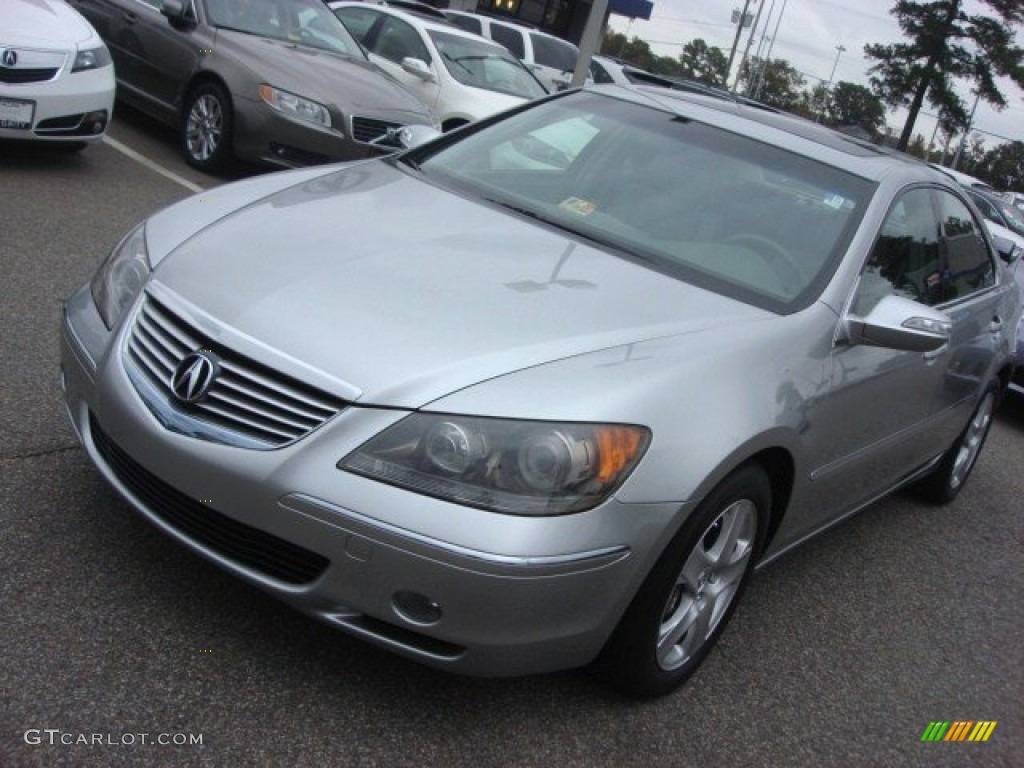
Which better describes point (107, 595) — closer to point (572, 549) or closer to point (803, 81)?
point (572, 549)

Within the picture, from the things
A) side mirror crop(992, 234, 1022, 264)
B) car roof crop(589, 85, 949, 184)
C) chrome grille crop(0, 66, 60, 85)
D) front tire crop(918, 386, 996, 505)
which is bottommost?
front tire crop(918, 386, 996, 505)

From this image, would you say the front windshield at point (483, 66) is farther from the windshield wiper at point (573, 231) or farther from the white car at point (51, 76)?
the windshield wiper at point (573, 231)

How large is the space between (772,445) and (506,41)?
16164 mm

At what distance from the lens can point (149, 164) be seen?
834cm

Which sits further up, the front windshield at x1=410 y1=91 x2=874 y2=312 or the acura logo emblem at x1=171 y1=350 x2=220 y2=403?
the front windshield at x1=410 y1=91 x2=874 y2=312

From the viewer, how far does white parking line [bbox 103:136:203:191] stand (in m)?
8.00

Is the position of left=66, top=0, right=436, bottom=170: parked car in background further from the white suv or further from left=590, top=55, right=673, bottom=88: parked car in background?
left=590, top=55, right=673, bottom=88: parked car in background

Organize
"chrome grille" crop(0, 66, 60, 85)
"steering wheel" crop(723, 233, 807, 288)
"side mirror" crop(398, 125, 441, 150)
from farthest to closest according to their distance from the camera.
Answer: "chrome grille" crop(0, 66, 60, 85)
"side mirror" crop(398, 125, 441, 150)
"steering wheel" crop(723, 233, 807, 288)

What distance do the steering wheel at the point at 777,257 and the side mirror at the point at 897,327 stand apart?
0.68 feet

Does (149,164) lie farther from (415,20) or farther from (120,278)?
(120,278)

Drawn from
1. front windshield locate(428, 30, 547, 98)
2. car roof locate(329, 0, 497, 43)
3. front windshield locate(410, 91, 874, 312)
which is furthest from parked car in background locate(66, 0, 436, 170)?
front windshield locate(410, 91, 874, 312)

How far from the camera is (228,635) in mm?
2799

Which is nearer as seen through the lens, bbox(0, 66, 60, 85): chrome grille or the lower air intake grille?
the lower air intake grille

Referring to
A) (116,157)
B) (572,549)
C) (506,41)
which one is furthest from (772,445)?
(506,41)
